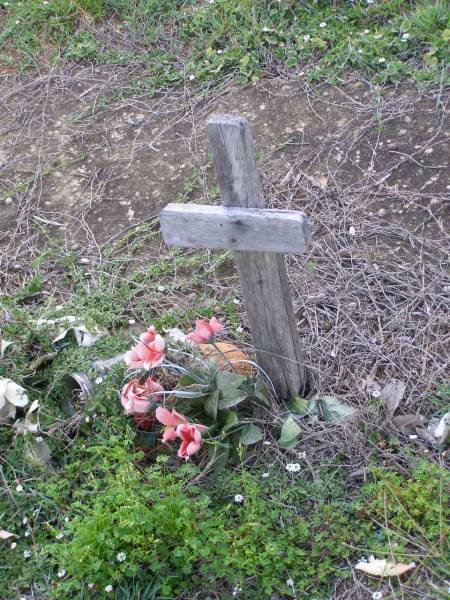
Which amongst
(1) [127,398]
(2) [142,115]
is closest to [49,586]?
(1) [127,398]

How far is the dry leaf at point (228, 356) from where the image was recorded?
2.81 meters

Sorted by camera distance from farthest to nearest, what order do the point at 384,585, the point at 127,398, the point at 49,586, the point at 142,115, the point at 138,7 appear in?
the point at 138,7
the point at 142,115
the point at 127,398
the point at 49,586
the point at 384,585

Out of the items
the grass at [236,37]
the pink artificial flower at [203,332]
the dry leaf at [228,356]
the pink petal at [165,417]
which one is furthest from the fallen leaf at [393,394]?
the grass at [236,37]

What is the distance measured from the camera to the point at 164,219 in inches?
91.1

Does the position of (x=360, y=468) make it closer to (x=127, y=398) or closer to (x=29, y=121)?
(x=127, y=398)

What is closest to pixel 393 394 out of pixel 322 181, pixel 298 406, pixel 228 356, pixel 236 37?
pixel 298 406

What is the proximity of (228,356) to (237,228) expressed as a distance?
0.77 metres

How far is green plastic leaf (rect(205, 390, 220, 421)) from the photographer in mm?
2568

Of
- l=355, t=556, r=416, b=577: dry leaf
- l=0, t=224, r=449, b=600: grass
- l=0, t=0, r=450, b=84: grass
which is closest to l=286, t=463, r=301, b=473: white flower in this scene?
l=0, t=224, r=449, b=600: grass

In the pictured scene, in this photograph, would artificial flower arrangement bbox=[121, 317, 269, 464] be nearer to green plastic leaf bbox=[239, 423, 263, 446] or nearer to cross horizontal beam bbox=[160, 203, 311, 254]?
green plastic leaf bbox=[239, 423, 263, 446]

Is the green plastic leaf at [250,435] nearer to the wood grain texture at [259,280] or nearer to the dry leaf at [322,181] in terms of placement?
the wood grain texture at [259,280]

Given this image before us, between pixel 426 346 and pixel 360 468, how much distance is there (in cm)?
62

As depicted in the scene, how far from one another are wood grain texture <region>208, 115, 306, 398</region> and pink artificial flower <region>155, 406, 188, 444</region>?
0.40 metres

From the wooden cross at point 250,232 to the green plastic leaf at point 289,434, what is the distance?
0.22 meters
